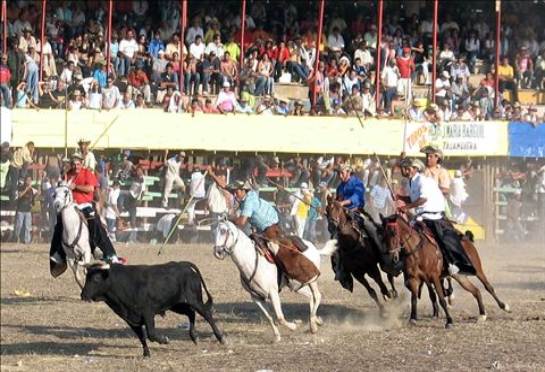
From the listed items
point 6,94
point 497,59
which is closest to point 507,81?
point 497,59

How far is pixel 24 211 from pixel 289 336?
1452cm

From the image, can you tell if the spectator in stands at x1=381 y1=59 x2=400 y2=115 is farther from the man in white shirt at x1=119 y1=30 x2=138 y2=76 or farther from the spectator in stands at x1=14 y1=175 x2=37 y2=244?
the spectator in stands at x1=14 y1=175 x2=37 y2=244

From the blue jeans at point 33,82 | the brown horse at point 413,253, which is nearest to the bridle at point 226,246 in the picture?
the brown horse at point 413,253

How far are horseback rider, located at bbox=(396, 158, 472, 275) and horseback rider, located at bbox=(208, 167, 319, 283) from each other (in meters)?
1.44

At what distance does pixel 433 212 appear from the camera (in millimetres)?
18641

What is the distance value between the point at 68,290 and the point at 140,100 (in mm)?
8328

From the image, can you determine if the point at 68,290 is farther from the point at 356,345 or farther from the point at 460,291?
the point at 356,345

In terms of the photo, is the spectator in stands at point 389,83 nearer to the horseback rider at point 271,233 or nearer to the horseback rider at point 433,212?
the horseback rider at point 433,212

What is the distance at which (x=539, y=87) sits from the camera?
36906 millimetres

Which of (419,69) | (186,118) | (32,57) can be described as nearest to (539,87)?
(419,69)

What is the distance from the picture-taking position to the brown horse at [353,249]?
19.0 meters

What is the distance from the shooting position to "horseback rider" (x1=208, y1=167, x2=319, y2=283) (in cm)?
1800

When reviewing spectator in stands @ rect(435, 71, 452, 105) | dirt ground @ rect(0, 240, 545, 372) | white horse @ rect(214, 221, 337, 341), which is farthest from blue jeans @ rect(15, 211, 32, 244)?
white horse @ rect(214, 221, 337, 341)

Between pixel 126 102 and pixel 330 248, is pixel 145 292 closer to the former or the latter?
pixel 330 248
